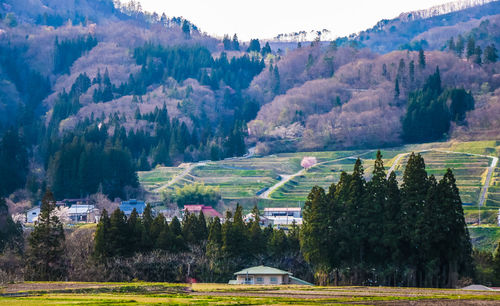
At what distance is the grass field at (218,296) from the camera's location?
3781 centimetres

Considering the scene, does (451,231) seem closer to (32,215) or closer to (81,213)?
(81,213)

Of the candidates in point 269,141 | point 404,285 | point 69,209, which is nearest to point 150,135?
point 269,141

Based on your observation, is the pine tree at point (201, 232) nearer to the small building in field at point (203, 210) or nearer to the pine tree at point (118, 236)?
the pine tree at point (118, 236)

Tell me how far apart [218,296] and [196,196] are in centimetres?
6283

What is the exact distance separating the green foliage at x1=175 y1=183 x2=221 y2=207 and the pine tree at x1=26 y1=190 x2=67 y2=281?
141ft

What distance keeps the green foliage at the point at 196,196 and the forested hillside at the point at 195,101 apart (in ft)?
22.5

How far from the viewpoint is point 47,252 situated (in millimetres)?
60406

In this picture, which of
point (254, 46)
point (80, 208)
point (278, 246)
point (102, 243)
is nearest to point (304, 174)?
point (80, 208)

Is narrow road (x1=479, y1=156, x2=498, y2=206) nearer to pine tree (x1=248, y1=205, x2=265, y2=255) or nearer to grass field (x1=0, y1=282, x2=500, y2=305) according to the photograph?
pine tree (x1=248, y1=205, x2=265, y2=255)

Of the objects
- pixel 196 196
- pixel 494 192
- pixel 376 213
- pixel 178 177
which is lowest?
pixel 494 192

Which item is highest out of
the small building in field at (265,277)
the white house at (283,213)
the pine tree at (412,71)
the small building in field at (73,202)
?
the pine tree at (412,71)

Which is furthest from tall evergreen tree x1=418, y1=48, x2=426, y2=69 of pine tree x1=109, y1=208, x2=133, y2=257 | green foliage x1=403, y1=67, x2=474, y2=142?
pine tree x1=109, y1=208, x2=133, y2=257

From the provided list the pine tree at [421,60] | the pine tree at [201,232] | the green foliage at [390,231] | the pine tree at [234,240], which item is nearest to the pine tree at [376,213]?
the green foliage at [390,231]

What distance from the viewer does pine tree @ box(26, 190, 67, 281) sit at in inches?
2341
